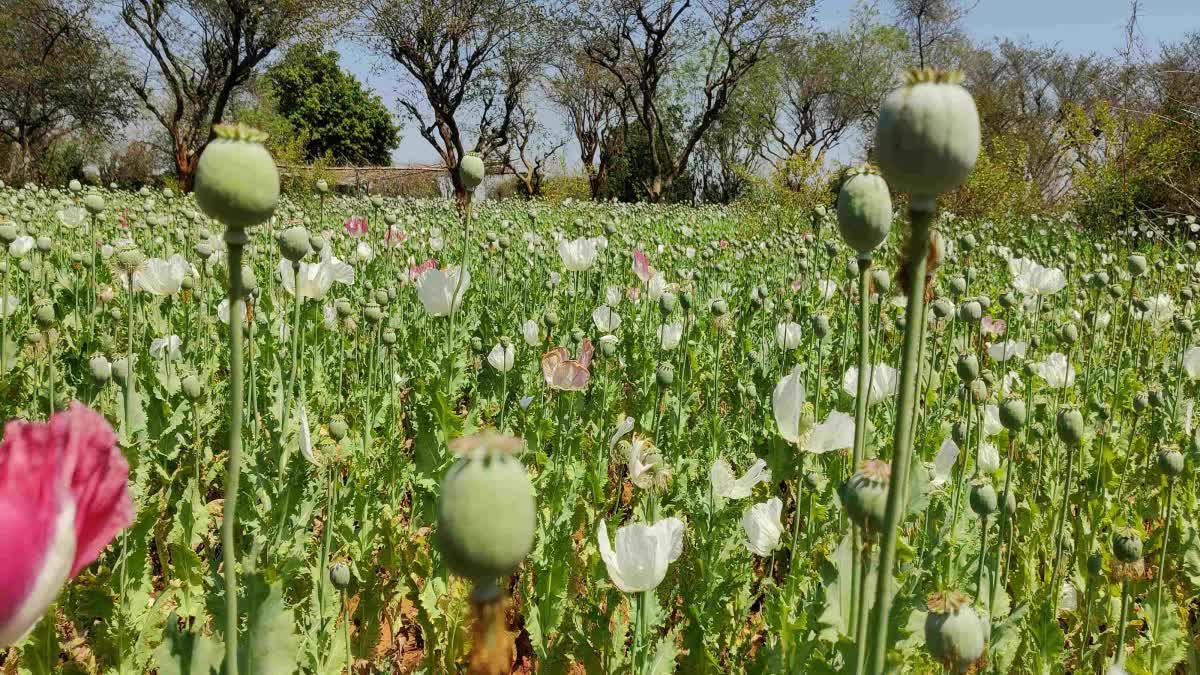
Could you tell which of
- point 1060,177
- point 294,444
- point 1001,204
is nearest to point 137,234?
point 294,444

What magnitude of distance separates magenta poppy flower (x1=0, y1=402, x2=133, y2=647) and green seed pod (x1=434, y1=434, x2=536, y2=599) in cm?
18

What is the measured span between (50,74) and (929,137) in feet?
83.4

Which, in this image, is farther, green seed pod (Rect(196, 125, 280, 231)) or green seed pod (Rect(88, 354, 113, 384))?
green seed pod (Rect(88, 354, 113, 384))

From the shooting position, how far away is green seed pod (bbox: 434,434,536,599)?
16.5 inches

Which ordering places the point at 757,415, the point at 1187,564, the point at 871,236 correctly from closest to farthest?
the point at 871,236, the point at 1187,564, the point at 757,415

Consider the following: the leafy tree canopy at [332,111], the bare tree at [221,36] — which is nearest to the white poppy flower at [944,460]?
the bare tree at [221,36]

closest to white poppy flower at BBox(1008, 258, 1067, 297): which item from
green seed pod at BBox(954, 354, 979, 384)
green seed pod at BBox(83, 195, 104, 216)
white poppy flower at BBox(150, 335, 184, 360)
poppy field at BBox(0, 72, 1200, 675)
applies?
poppy field at BBox(0, 72, 1200, 675)

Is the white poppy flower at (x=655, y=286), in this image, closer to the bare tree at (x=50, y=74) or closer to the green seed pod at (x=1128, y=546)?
the green seed pod at (x=1128, y=546)

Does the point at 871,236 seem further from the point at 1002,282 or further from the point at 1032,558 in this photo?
the point at 1002,282

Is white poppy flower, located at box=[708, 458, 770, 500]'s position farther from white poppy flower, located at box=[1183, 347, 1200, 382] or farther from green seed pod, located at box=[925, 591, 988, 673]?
white poppy flower, located at box=[1183, 347, 1200, 382]

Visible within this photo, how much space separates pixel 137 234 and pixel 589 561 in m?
4.82

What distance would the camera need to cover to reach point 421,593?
64.4 inches

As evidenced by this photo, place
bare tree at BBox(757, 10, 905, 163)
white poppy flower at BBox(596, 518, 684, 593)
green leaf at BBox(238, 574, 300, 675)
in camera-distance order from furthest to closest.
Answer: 1. bare tree at BBox(757, 10, 905, 163)
2. white poppy flower at BBox(596, 518, 684, 593)
3. green leaf at BBox(238, 574, 300, 675)

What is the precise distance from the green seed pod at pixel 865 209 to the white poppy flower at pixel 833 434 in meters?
Answer: 0.70
